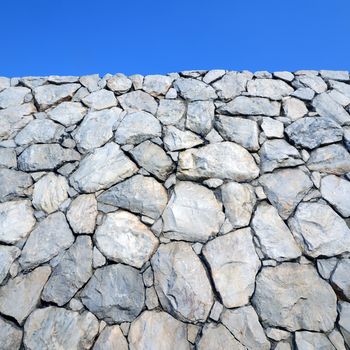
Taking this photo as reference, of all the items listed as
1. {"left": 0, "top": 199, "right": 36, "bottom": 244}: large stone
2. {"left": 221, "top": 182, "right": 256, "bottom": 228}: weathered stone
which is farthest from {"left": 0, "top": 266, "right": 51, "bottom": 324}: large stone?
{"left": 221, "top": 182, "right": 256, "bottom": 228}: weathered stone

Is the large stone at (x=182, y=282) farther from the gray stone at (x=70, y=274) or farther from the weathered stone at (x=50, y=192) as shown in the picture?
the weathered stone at (x=50, y=192)

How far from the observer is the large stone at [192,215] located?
7.82 feet

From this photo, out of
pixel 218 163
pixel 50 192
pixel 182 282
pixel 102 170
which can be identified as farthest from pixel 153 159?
pixel 182 282

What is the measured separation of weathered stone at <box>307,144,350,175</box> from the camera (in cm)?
269

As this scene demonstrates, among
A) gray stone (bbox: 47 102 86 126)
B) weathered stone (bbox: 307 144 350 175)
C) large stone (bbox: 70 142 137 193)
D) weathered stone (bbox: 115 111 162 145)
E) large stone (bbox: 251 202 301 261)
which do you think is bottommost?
large stone (bbox: 251 202 301 261)

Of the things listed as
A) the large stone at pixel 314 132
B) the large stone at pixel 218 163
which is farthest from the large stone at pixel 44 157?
the large stone at pixel 314 132

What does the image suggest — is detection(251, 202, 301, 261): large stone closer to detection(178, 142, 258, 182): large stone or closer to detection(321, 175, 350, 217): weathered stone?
detection(178, 142, 258, 182): large stone

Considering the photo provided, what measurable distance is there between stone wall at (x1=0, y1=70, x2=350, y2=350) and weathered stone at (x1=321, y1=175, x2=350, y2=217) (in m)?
0.01

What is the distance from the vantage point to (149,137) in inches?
111

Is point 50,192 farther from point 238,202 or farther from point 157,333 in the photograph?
point 238,202

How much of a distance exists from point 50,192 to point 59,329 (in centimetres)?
121

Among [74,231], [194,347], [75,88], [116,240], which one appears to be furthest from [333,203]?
[75,88]

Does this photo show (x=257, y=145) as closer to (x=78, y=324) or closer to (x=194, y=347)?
(x=194, y=347)

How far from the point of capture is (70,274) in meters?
2.25
